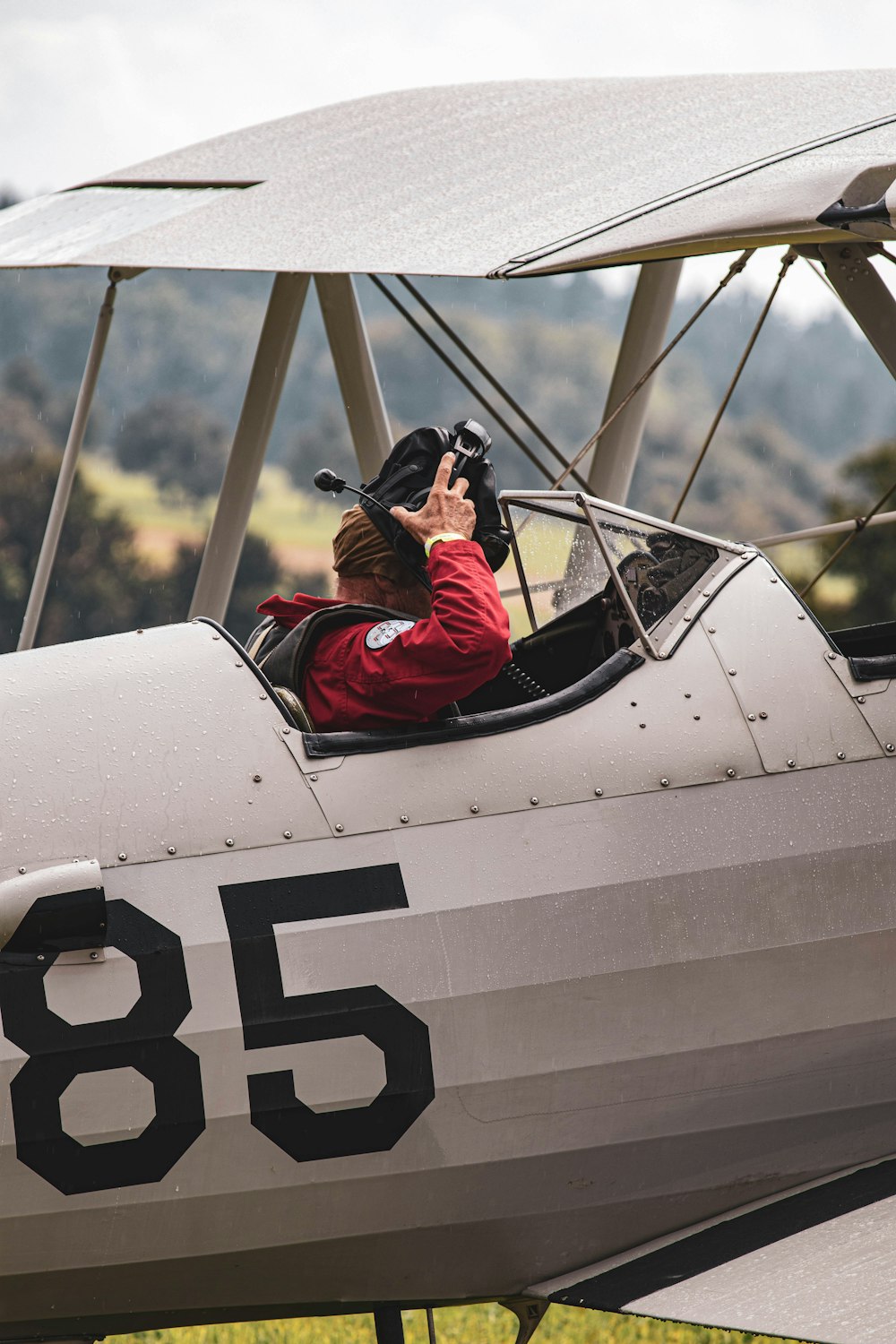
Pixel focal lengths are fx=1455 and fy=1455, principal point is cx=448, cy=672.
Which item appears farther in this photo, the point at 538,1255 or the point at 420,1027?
the point at 538,1255

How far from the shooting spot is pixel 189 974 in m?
3.12

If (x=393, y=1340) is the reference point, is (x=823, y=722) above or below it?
above

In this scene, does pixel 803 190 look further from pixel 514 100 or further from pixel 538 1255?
pixel 514 100

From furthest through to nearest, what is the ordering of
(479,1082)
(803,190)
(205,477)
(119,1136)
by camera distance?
(205,477) → (803,190) → (479,1082) → (119,1136)

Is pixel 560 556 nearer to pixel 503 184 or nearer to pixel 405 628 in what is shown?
pixel 405 628

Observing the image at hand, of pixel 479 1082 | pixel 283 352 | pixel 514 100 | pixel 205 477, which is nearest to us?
pixel 479 1082

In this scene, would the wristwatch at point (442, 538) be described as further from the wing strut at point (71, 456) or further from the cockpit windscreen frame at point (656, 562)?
the wing strut at point (71, 456)

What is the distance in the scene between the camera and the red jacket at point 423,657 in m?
3.31

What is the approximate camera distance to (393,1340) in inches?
147

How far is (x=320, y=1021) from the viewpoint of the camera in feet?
10.5

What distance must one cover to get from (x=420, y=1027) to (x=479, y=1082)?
0.20m

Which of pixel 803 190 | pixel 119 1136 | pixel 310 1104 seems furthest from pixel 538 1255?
pixel 803 190

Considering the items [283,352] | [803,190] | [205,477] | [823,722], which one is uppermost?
[205,477]

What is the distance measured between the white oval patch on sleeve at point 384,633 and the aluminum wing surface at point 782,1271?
1.58m
